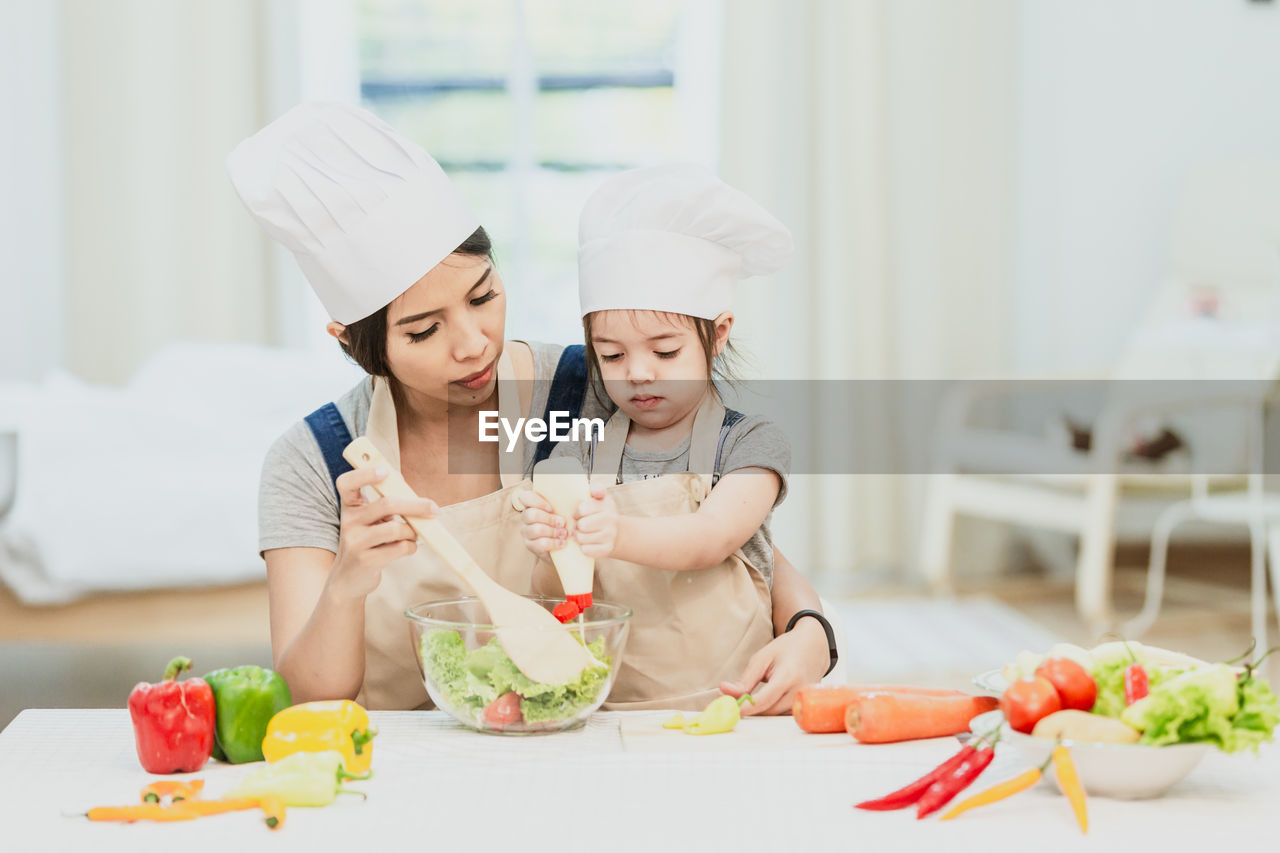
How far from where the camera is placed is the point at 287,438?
1.41 m

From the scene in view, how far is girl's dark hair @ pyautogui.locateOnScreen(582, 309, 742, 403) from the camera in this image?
54.3 inches

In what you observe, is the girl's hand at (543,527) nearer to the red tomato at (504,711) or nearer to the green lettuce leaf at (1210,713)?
the red tomato at (504,711)

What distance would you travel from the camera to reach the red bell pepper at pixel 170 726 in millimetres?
1049

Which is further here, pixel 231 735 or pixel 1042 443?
pixel 1042 443

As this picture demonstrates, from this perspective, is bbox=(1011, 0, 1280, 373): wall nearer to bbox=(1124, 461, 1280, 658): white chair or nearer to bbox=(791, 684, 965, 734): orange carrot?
bbox=(1124, 461, 1280, 658): white chair

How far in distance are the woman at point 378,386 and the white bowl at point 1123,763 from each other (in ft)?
1.13

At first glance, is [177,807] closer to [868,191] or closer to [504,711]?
[504,711]

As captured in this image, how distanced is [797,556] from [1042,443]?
1.04m

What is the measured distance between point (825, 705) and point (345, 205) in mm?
709

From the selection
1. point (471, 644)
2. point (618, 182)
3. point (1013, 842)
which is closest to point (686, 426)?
point (618, 182)

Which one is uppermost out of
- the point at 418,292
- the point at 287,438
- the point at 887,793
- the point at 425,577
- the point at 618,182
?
the point at 618,182

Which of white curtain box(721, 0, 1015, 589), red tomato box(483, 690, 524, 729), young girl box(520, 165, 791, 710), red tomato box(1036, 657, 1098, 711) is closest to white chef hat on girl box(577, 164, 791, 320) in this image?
young girl box(520, 165, 791, 710)

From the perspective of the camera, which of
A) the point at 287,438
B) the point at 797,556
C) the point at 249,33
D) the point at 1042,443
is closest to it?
the point at 287,438

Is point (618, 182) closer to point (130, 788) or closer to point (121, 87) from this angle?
point (130, 788)
